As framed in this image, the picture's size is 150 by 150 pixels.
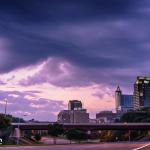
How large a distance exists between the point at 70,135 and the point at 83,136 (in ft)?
29.5

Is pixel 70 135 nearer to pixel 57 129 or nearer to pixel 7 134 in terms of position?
pixel 57 129

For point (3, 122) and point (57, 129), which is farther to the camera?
point (57, 129)

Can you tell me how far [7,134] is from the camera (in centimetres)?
17800

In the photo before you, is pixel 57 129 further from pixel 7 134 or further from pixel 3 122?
pixel 3 122

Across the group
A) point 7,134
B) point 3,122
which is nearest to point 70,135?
point 7,134

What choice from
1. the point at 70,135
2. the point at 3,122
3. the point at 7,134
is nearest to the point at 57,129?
the point at 70,135

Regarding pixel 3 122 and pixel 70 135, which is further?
pixel 70 135

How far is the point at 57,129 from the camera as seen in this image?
626 ft

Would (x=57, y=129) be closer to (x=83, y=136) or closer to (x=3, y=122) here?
(x=83, y=136)

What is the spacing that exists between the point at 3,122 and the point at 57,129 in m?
50.1

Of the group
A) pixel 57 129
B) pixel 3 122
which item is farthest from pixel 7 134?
pixel 3 122

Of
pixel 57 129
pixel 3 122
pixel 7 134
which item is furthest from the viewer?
pixel 57 129

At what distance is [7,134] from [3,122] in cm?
3564

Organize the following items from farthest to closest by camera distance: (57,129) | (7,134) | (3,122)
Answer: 1. (57,129)
2. (7,134)
3. (3,122)
